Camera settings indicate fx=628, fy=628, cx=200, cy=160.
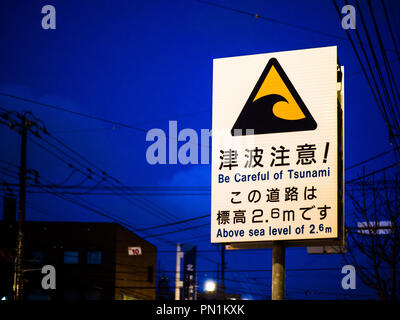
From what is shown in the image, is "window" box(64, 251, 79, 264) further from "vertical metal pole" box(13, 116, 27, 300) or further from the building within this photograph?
"vertical metal pole" box(13, 116, 27, 300)

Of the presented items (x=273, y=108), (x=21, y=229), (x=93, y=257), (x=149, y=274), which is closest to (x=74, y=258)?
(x=93, y=257)

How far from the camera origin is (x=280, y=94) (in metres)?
8.62

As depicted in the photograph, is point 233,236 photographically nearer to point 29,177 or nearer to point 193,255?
point 29,177

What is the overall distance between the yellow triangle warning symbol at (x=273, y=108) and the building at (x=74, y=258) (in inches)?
2053

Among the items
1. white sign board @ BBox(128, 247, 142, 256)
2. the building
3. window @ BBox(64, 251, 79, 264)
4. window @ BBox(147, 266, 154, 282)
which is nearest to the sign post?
the building

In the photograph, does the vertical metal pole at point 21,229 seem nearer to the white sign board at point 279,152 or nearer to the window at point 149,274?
the white sign board at point 279,152

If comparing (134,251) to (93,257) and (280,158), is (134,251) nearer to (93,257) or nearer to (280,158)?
(93,257)

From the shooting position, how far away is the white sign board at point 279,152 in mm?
8250

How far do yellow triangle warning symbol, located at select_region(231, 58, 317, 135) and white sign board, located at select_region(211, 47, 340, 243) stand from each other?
1cm

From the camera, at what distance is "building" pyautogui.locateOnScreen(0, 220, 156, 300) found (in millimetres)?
58969

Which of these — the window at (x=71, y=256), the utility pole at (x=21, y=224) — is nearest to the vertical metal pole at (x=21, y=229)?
the utility pole at (x=21, y=224)

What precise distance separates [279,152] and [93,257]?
54.1m

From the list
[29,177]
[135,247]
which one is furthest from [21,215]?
[135,247]
